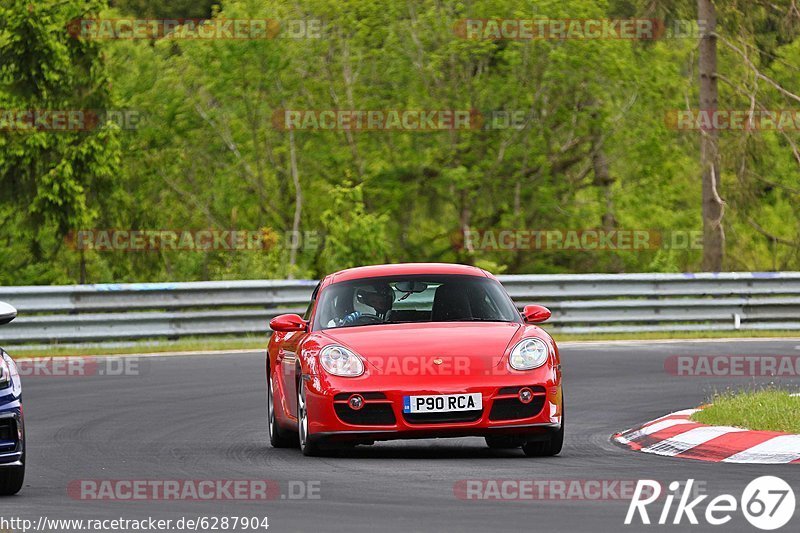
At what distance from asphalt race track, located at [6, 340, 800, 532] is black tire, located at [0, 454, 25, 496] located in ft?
0.39

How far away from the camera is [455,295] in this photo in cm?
1227

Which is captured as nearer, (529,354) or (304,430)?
(529,354)

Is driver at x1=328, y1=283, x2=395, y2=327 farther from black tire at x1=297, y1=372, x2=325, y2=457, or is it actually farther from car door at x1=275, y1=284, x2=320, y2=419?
black tire at x1=297, y1=372, x2=325, y2=457

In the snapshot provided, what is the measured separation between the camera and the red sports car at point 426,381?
35.9ft

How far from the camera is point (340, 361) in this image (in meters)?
11.2

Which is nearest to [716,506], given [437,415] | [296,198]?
[437,415]

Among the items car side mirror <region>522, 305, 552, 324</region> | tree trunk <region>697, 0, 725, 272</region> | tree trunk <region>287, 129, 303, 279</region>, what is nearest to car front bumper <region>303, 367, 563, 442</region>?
car side mirror <region>522, 305, 552, 324</region>

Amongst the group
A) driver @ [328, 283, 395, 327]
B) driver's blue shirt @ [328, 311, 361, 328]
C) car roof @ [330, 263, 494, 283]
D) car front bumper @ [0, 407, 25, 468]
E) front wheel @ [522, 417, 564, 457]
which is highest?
car roof @ [330, 263, 494, 283]

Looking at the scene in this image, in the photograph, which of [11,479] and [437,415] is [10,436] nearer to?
[11,479]

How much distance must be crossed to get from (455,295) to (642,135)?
26241 mm

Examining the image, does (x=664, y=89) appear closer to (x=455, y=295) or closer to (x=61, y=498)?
(x=455, y=295)

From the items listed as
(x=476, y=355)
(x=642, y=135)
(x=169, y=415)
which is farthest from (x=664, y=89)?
(x=476, y=355)

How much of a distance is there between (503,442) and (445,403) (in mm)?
878

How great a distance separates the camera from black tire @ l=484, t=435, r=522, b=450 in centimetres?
1117
